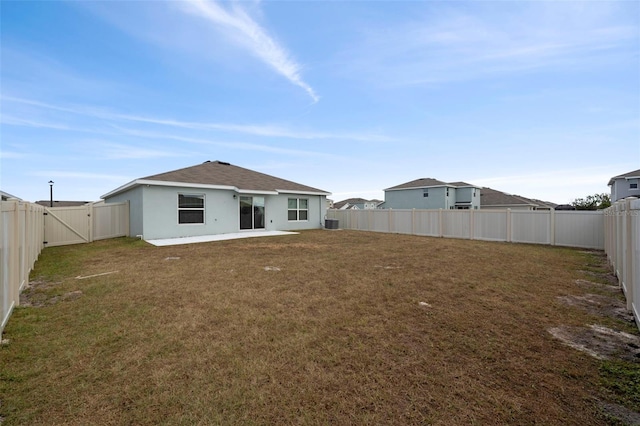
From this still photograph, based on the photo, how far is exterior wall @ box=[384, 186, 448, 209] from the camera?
31094 mm

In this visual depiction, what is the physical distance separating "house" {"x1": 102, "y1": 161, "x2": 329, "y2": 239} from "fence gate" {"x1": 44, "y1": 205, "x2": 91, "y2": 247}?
1.94 m

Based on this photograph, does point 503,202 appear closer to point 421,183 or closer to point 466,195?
point 466,195

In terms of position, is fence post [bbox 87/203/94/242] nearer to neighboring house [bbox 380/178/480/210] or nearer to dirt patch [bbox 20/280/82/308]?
dirt patch [bbox 20/280/82/308]

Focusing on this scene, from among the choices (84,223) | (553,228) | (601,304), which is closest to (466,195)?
(553,228)

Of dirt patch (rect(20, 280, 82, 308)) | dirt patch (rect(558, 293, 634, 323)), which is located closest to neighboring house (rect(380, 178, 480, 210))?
dirt patch (rect(558, 293, 634, 323))

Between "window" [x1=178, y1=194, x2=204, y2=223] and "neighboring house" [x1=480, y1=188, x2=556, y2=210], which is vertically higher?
"neighboring house" [x1=480, y1=188, x2=556, y2=210]

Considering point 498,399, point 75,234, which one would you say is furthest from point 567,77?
point 75,234

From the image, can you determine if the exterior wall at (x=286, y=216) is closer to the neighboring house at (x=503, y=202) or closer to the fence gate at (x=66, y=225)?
the fence gate at (x=66, y=225)

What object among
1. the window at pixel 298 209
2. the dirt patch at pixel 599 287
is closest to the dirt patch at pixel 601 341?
the dirt patch at pixel 599 287

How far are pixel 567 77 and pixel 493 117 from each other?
13.7ft

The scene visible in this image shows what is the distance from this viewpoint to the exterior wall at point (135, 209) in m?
13.5

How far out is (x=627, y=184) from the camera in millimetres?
24656

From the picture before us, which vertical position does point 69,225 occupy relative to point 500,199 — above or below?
below

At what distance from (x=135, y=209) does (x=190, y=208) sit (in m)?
2.73
